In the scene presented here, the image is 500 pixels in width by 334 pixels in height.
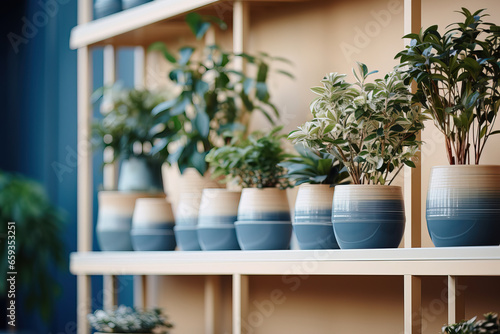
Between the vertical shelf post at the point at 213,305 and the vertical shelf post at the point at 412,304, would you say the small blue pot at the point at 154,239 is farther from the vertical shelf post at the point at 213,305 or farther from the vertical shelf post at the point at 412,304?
the vertical shelf post at the point at 412,304

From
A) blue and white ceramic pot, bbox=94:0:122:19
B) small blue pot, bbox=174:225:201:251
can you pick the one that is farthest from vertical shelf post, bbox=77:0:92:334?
small blue pot, bbox=174:225:201:251

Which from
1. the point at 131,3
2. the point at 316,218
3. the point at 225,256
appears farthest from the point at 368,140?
the point at 131,3

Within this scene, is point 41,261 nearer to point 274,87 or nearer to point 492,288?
point 274,87

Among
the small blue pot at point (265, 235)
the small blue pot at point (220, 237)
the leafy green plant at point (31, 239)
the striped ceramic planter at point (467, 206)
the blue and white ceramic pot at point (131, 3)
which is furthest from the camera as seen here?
the leafy green plant at point (31, 239)

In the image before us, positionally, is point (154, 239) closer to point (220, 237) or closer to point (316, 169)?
point (220, 237)

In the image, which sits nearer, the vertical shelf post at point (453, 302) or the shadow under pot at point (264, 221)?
the vertical shelf post at point (453, 302)

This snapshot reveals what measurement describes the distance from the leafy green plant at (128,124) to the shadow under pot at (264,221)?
0.68 m

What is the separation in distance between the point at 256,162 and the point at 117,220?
76 cm

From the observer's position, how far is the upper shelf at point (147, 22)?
8.10 feet

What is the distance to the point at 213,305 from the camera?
2.63 m

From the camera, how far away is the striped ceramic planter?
1523 mm

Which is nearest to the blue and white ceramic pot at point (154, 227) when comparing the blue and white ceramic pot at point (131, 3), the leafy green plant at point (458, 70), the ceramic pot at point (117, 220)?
the ceramic pot at point (117, 220)

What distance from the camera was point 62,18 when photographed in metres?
4.09

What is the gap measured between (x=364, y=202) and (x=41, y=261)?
2.22 m
